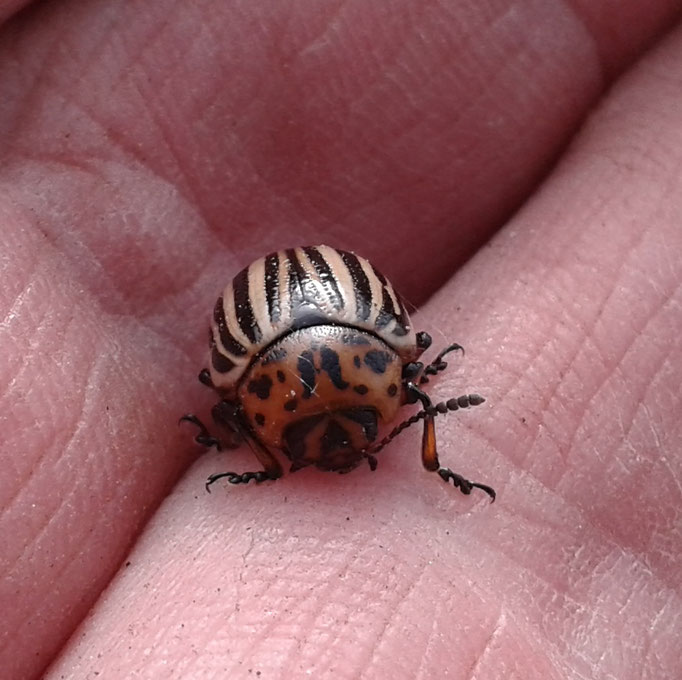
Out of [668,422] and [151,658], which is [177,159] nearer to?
[151,658]

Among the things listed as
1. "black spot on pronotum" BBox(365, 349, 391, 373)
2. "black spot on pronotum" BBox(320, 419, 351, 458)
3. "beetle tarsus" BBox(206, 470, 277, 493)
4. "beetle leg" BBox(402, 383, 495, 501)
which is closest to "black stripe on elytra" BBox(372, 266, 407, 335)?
"black spot on pronotum" BBox(365, 349, 391, 373)

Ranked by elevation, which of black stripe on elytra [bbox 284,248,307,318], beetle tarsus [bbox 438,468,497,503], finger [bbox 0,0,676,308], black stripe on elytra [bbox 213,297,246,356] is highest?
finger [bbox 0,0,676,308]

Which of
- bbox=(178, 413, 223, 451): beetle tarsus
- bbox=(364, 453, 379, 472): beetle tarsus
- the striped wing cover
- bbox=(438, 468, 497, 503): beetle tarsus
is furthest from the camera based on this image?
bbox=(178, 413, 223, 451): beetle tarsus

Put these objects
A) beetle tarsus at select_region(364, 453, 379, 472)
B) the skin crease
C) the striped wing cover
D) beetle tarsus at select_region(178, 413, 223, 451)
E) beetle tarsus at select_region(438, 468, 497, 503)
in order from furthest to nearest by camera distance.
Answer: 1. beetle tarsus at select_region(178, 413, 223, 451)
2. the striped wing cover
3. beetle tarsus at select_region(364, 453, 379, 472)
4. beetle tarsus at select_region(438, 468, 497, 503)
5. the skin crease

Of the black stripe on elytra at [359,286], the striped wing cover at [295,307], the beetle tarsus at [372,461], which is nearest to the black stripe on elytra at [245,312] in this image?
the striped wing cover at [295,307]

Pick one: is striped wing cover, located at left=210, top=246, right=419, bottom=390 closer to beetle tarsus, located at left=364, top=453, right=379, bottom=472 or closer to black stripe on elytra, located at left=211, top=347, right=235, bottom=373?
black stripe on elytra, located at left=211, top=347, right=235, bottom=373

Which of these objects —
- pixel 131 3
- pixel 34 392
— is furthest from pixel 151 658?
pixel 131 3
